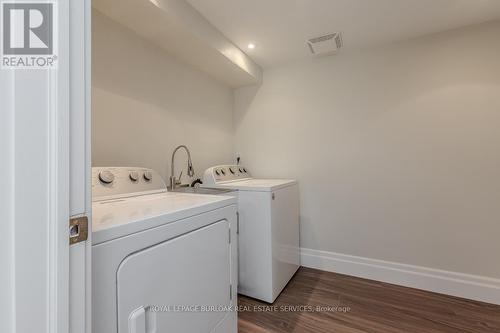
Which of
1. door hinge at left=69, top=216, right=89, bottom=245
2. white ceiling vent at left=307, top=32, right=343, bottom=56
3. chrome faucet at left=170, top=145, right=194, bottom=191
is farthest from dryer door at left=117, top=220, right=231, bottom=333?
white ceiling vent at left=307, top=32, right=343, bottom=56

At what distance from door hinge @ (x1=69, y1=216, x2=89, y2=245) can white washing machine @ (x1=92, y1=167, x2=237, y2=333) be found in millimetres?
137

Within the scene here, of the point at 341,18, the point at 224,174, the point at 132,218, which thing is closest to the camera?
the point at 132,218

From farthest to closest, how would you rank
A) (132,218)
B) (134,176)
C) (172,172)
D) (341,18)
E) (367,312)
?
(172,172), (341,18), (367,312), (134,176), (132,218)

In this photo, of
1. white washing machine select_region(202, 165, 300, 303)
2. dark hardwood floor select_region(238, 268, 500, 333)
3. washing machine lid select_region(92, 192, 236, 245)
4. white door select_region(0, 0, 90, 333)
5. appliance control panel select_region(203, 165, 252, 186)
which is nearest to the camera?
white door select_region(0, 0, 90, 333)

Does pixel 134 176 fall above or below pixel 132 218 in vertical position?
above

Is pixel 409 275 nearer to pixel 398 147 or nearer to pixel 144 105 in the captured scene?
pixel 398 147

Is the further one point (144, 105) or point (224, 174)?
point (224, 174)

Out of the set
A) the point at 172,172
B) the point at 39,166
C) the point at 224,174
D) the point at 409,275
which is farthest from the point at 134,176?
the point at 409,275

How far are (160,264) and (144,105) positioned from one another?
134cm

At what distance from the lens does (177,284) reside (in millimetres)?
924

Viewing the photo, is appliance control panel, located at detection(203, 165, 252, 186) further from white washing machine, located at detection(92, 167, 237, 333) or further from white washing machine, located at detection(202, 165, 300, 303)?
white washing machine, located at detection(92, 167, 237, 333)

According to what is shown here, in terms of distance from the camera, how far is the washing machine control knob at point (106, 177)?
4.15 feet

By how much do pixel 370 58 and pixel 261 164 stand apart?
1.50 meters

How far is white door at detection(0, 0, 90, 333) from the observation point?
1.41ft
